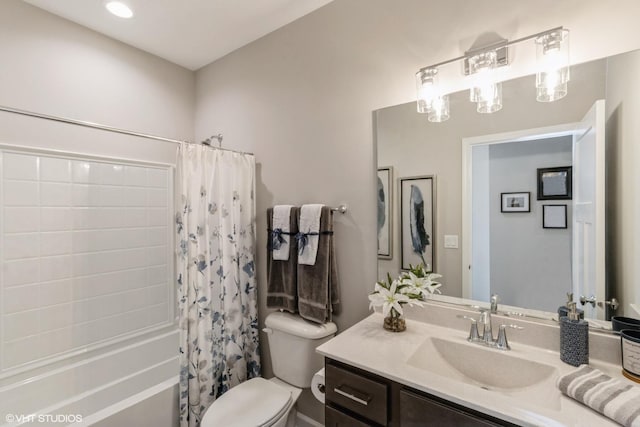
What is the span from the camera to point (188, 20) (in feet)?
6.49

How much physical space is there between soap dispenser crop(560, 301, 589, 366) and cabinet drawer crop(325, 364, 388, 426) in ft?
2.13

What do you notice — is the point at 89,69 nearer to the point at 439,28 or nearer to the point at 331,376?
the point at 439,28

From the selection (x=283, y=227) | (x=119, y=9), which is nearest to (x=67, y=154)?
(x=119, y=9)

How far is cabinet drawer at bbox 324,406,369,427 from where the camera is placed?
3.69 ft

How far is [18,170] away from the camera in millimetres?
1802

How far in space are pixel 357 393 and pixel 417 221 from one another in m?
0.83

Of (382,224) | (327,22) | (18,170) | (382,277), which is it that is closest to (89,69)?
(18,170)

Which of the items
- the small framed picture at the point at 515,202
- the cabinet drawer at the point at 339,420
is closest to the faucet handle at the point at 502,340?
the small framed picture at the point at 515,202

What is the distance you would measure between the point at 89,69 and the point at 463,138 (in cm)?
245

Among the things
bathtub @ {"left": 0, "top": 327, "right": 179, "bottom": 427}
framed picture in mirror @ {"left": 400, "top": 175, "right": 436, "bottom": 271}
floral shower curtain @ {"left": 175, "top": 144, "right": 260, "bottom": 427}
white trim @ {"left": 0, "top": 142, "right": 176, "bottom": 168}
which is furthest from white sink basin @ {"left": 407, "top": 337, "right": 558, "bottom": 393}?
white trim @ {"left": 0, "top": 142, "right": 176, "bottom": 168}

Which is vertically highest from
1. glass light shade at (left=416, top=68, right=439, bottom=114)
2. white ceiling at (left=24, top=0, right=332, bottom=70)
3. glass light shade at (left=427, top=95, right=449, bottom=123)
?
white ceiling at (left=24, top=0, right=332, bottom=70)

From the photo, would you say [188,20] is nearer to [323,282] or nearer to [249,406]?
[323,282]

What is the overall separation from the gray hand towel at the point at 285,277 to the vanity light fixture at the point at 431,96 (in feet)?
2.97

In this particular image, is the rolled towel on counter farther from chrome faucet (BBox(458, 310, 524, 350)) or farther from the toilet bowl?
the toilet bowl
